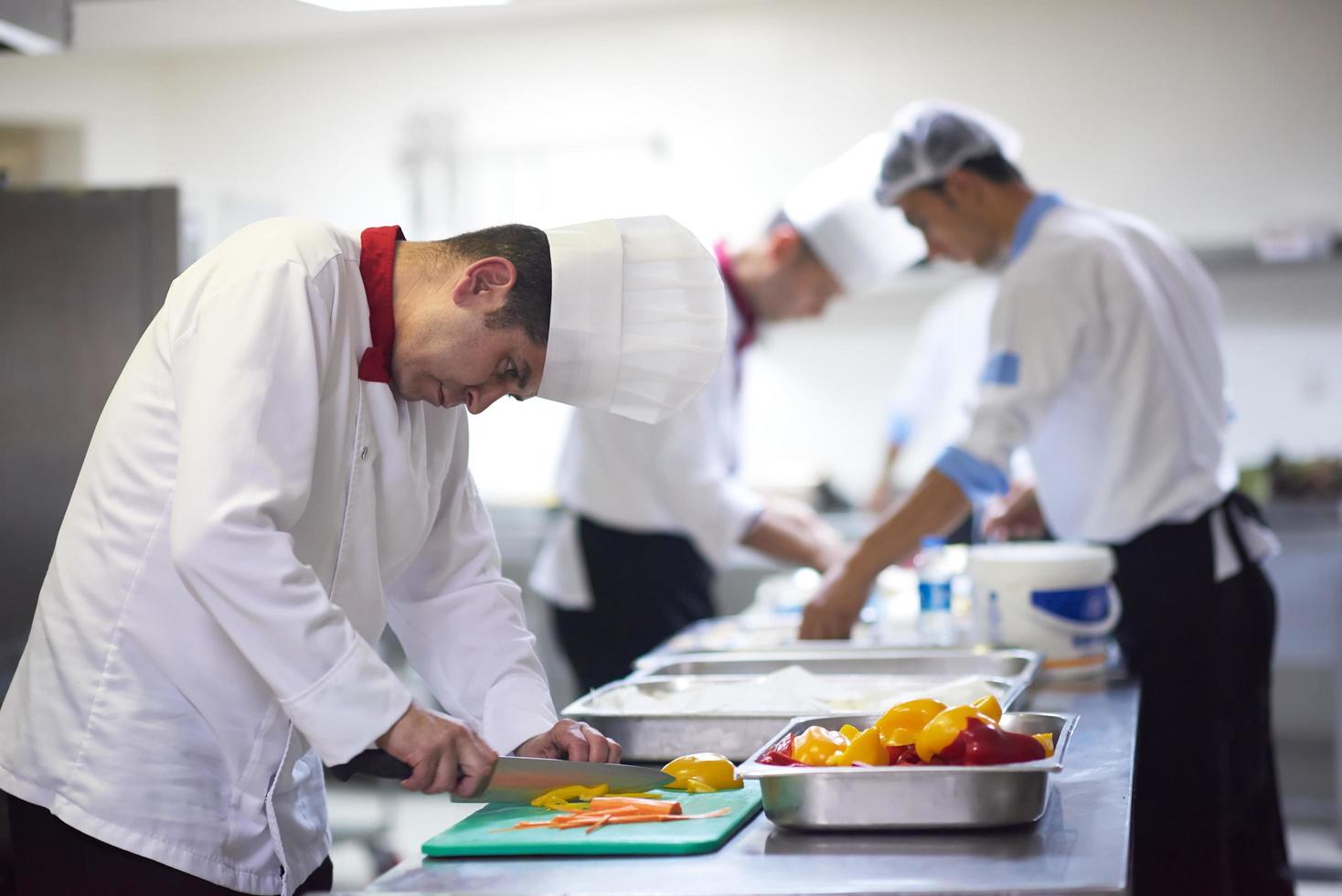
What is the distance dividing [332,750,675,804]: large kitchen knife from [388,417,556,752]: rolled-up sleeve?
21cm

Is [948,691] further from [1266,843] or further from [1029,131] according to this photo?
[1029,131]

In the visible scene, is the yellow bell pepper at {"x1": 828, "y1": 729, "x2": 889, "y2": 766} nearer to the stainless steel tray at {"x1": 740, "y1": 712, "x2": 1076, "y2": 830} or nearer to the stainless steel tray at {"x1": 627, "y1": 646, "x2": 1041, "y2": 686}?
the stainless steel tray at {"x1": 740, "y1": 712, "x2": 1076, "y2": 830}

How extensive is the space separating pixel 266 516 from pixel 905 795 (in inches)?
26.1

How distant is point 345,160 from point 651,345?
4.41 m

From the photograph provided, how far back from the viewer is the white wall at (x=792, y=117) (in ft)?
15.8

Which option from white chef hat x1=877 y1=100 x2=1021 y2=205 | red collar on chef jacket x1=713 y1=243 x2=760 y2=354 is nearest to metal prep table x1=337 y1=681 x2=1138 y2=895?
white chef hat x1=877 y1=100 x2=1021 y2=205

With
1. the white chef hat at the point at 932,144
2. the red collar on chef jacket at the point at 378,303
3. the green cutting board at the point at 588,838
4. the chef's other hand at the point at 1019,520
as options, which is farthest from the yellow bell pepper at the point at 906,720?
the chef's other hand at the point at 1019,520

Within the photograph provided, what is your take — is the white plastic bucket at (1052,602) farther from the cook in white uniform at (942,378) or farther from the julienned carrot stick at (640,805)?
the cook in white uniform at (942,378)

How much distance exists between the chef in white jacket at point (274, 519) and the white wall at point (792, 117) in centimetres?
323

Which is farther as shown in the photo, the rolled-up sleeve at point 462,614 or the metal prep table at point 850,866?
the rolled-up sleeve at point 462,614

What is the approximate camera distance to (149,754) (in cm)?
142

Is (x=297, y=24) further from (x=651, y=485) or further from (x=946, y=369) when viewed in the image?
(x=651, y=485)

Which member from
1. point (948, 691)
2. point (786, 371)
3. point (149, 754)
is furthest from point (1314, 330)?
point (149, 754)

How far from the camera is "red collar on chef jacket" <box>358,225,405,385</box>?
1475 mm
